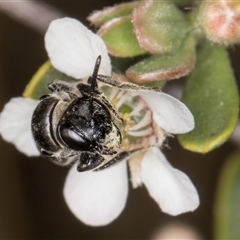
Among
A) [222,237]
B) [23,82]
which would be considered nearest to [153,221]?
[222,237]

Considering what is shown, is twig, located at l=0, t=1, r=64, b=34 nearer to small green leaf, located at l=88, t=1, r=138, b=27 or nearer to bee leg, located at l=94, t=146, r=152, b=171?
small green leaf, located at l=88, t=1, r=138, b=27

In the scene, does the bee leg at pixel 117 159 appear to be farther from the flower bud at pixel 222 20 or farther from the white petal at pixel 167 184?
the flower bud at pixel 222 20

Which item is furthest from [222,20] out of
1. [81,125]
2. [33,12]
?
[33,12]

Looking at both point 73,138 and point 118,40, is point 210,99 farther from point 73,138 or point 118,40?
point 73,138

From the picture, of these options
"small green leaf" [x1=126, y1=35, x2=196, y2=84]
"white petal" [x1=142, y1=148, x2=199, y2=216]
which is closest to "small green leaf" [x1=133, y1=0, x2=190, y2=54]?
"small green leaf" [x1=126, y1=35, x2=196, y2=84]

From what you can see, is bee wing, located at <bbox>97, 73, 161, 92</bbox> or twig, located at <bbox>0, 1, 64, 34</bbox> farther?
twig, located at <bbox>0, 1, 64, 34</bbox>

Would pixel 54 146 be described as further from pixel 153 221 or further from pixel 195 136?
pixel 153 221

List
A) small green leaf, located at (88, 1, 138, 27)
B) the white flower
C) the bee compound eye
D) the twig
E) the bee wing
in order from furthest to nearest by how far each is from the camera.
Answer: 1. the twig
2. small green leaf, located at (88, 1, 138, 27)
3. the white flower
4. the bee wing
5. the bee compound eye

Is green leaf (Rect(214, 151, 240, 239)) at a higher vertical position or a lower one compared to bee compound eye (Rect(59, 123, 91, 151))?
lower
